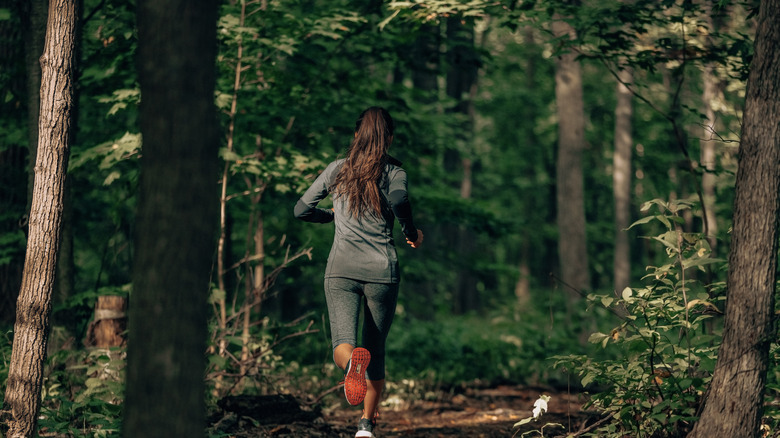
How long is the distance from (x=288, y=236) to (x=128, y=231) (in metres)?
2.06

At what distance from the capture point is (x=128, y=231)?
30.8 ft

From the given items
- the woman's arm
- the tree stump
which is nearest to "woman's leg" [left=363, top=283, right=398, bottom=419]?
the woman's arm

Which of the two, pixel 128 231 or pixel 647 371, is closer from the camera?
pixel 647 371

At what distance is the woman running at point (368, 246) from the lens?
4.71m

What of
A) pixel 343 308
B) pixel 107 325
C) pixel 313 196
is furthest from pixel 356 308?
pixel 107 325

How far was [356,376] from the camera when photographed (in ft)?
14.6

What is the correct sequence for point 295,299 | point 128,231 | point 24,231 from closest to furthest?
point 24,231, point 128,231, point 295,299

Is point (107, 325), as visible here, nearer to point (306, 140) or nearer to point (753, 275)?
point (306, 140)

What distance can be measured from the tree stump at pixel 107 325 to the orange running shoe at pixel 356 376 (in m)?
3.45

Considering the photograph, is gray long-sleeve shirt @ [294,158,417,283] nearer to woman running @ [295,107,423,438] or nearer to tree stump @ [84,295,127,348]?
woman running @ [295,107,423,438]

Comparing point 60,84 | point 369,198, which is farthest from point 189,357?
point 60,84

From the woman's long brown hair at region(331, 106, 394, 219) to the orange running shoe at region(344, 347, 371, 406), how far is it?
2.97 feet

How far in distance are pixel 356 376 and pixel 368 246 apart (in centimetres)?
84

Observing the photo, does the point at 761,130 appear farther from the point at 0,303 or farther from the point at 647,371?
the point at 0,303
